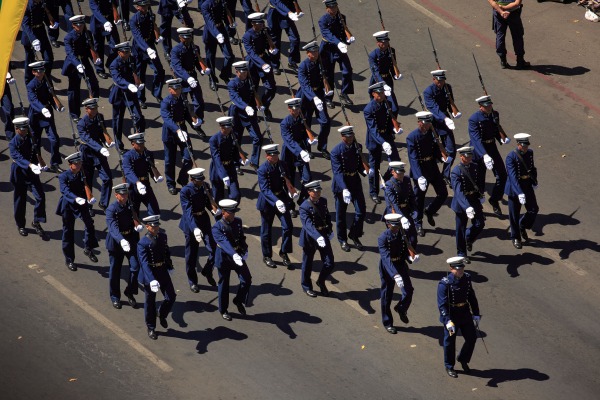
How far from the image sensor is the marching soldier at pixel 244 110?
2750 cm

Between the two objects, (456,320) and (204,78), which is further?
(204,78)

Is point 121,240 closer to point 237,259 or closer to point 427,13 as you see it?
point 237,259

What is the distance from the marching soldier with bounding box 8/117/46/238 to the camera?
2539 cm

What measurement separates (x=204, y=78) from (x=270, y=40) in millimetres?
1950

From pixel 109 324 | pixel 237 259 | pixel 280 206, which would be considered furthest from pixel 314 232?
pixel 109 324

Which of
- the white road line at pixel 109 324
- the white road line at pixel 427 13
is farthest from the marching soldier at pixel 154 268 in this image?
the white road line at pixel 427 13

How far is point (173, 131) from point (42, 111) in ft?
8.54

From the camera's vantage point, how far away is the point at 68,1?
3162cm

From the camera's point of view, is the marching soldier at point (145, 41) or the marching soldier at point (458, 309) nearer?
the marching soldier at point (458, 309)

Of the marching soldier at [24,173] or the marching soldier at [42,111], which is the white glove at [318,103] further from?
the marching soldier at [24,173]

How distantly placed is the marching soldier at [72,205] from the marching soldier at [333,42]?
267 inches

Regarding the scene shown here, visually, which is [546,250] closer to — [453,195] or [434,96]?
[453,195]

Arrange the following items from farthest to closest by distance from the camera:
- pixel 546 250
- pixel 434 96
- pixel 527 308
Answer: pixel 434 96 < pixel 546 250 < pixel 527 308

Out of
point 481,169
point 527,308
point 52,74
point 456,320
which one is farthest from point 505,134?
point 52,74
